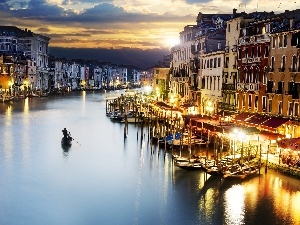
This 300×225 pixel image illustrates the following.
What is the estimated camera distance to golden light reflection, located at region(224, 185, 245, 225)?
17.8 metres

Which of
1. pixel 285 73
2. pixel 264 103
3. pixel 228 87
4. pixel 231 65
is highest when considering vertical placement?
pixel 231 65

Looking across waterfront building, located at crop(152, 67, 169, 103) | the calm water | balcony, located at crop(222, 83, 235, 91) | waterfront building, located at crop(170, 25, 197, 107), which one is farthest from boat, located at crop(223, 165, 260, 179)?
waterfront building, located at crop(152, 67, 169, 103)

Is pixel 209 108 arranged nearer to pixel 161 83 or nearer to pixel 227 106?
pixel 227 106

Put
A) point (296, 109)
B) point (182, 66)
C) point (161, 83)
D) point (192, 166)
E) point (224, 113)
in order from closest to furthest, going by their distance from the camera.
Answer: point (192, 166) → point (296, 109) → point (224, 113) → point (182, 66) → point (161, 83)

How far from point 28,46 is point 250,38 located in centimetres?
6501

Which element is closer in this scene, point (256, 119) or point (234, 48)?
point (256, 119)

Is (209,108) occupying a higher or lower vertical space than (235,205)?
higher

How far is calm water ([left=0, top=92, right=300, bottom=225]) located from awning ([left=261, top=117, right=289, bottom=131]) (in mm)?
3445

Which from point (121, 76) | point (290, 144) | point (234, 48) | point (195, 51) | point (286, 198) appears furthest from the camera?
point (121, 76)

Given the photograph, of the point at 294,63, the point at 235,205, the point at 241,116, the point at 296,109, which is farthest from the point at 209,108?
the point at 235,205

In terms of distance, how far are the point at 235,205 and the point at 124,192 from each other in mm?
4806

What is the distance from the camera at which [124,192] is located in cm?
2139

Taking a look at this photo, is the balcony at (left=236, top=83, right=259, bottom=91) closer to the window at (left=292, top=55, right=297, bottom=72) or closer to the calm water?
the window at (left=292, top=55, right=297, bottom=72)

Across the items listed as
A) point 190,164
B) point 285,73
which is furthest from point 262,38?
point 190,164
